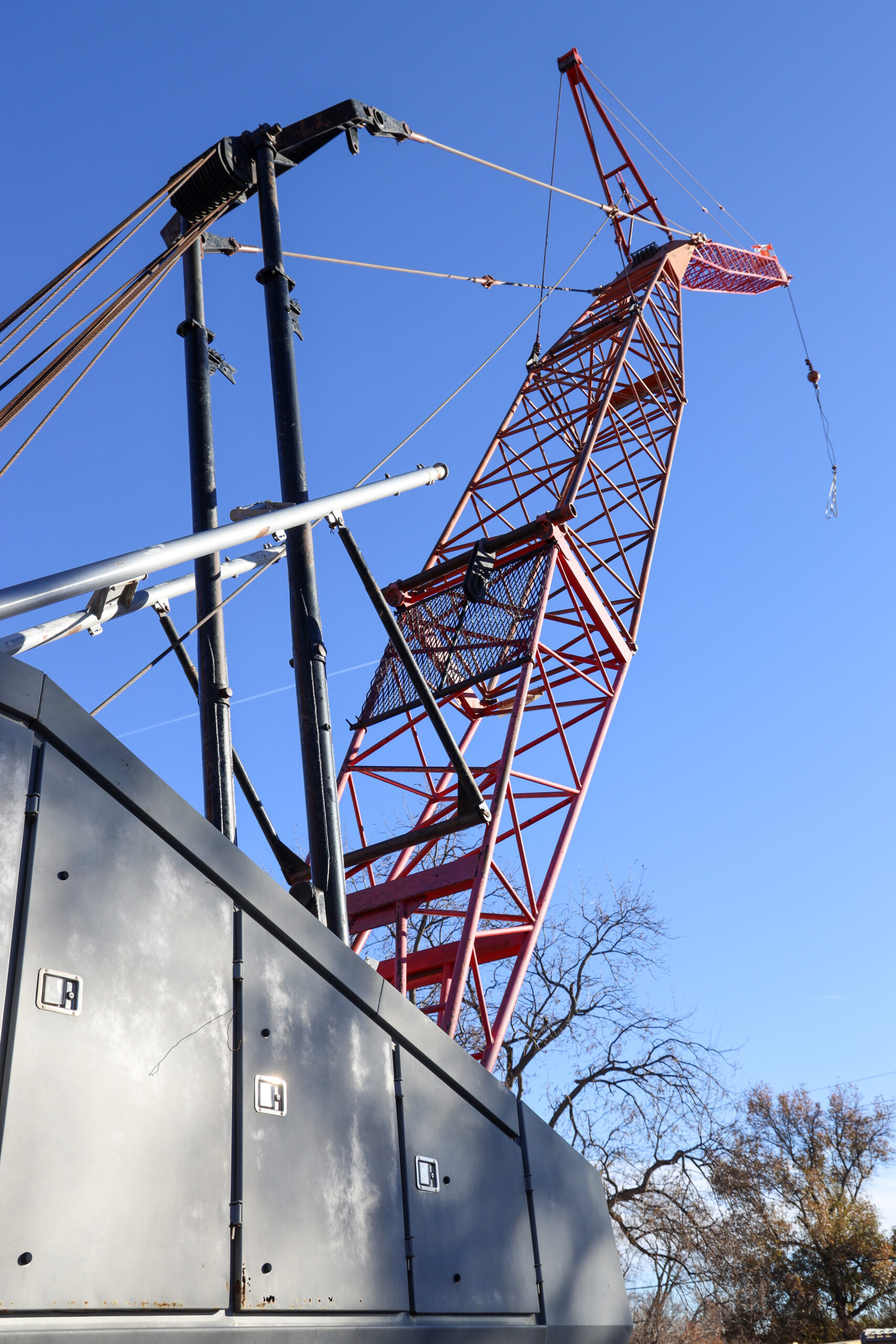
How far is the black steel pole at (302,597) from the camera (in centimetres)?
604

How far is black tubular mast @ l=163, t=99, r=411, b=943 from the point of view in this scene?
6.09 m

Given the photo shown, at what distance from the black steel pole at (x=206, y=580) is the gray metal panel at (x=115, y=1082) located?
6.21 feet

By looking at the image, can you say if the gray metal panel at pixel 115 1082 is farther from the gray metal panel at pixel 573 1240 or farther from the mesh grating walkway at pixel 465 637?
the mesh grating walkway at pixel 465 637

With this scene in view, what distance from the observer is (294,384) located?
735 cm

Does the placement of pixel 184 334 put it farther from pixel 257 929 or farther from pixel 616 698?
pixel 616 698

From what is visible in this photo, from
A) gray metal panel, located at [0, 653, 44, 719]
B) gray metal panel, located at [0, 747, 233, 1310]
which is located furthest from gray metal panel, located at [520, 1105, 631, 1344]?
gray metal panel, located at [0, 653, 44, 719]

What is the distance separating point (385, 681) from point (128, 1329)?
31.9 ft

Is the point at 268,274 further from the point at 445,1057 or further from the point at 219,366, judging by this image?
the point at 445,1057

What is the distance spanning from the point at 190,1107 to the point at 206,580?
372cm

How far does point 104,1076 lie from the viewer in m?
3.29

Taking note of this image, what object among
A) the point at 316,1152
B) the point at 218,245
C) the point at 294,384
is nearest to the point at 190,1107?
the point at 316,1152

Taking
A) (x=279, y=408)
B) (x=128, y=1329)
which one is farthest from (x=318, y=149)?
(x=128, y=1329)

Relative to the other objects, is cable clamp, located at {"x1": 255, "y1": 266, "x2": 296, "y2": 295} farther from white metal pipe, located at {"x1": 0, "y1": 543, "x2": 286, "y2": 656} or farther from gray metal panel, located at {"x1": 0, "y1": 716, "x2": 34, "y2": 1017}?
gray metal panel, located at {"x1": 0, "y1": 716, "x2": 34, "y2": 1017}

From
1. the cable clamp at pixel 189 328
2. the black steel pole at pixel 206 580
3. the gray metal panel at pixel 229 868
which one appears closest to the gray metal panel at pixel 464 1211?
the gray metal panel at pixel 229 868
